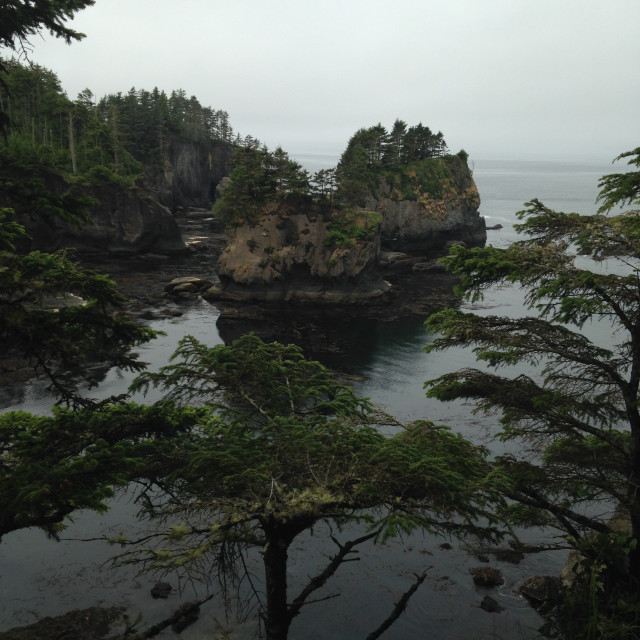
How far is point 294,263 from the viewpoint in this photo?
62.7 m

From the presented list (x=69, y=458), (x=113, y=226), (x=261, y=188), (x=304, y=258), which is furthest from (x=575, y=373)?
(x=113, y=226)

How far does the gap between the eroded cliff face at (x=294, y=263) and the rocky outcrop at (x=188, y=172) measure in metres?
52.8

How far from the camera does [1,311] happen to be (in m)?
7.52

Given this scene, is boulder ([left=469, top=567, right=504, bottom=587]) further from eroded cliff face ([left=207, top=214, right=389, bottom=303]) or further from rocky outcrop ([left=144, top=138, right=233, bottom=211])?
rocky outcrop ([left=144, top=138, right=233, bottom=211])

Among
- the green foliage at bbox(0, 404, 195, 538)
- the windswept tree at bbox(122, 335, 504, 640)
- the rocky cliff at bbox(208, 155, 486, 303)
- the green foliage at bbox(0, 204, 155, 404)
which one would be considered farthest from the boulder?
the rocky cliff at bbox(208, 155, 486, 303)

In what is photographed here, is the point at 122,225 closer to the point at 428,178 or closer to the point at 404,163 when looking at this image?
the point at 404,163

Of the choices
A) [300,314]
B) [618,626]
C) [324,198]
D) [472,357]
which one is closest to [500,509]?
[618,626]

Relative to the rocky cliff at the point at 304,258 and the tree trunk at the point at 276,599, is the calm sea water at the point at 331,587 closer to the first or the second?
the tree trunk at the point at 276,599

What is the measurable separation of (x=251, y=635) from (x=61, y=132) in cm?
→ 8647

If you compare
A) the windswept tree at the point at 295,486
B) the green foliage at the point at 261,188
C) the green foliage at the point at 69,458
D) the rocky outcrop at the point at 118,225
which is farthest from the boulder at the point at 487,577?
the rocky outcrop at the point at 118,225

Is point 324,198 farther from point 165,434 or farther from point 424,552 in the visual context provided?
point 165,434

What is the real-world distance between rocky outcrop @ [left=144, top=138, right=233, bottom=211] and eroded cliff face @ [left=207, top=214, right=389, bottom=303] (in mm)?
52760

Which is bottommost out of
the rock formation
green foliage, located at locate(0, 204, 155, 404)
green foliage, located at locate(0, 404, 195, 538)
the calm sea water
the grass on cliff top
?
the calm sea water

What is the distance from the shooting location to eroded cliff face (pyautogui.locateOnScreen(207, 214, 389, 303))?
60856 millimetres
